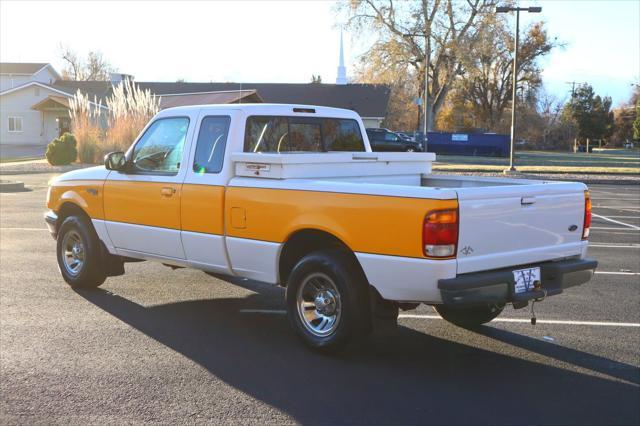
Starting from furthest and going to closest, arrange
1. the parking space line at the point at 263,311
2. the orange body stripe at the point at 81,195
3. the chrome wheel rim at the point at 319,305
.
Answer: the orange body stripe at the point at 81,195 < the parking space line at the point at 263,311 < the chrome wheel rim at the point at 319,305

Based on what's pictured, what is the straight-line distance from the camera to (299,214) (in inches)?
225

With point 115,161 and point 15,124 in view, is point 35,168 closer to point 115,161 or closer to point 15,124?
point 115,161

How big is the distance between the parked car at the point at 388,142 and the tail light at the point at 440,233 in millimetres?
38299

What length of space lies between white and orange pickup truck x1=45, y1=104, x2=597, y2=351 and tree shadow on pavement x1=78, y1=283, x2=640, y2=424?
39cm

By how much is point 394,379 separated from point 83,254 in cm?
425

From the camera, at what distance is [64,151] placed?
31.0 meters

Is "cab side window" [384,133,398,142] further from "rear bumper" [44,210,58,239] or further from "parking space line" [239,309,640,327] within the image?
"parking space line" [239,309,640,327]

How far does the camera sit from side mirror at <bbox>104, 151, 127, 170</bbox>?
746 cm

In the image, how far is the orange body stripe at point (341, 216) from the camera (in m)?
5.05

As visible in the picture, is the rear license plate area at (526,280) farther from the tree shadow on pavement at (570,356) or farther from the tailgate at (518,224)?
the tree shadow on pavement at (570,356)

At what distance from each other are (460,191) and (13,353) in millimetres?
3772

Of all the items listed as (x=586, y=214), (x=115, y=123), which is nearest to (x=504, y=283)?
(x=586, y=214)

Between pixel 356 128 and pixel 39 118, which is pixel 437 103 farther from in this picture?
pixel 356 128

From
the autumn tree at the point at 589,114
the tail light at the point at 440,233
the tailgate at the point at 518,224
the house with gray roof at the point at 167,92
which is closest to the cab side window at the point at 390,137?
the house with gray roof at the point at 167,92
